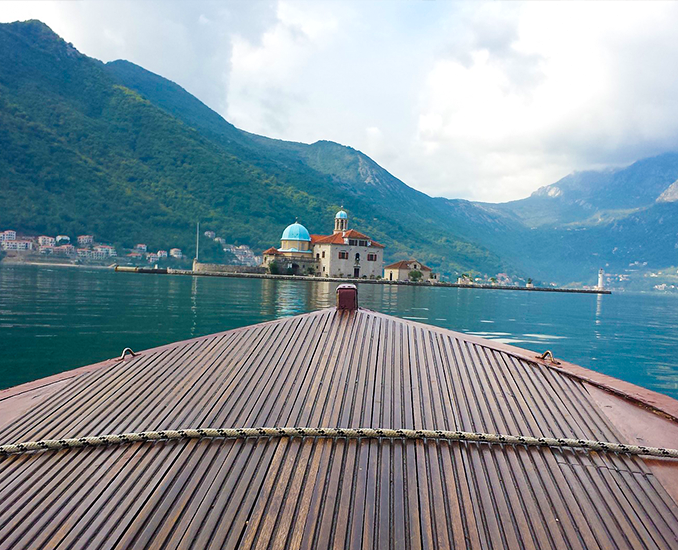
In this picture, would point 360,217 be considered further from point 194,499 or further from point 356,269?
point 194,499

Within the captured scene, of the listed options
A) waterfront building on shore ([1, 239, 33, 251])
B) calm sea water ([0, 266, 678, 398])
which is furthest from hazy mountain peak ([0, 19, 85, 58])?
calm sea water ([0, 266, 678, 398])

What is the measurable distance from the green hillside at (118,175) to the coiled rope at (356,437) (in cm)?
12819

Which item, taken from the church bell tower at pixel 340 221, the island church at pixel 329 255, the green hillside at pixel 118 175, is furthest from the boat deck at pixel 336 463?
the green hillside at pixel 118 175

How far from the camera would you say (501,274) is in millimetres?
194125

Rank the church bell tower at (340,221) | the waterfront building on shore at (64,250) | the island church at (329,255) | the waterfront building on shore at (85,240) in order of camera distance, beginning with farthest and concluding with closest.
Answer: the waterfront building on shore at (85,240) → the waterfront building on shore at (64,250) → the church bell tower at (340,221) → the island church at (329,255)

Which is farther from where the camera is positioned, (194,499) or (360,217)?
(360,217)

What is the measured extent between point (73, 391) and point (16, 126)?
150m

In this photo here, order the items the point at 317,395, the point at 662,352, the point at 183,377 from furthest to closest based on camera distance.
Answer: the point at 662,352, the point at 183,377, the point at 317,395

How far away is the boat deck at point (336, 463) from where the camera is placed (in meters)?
3.36

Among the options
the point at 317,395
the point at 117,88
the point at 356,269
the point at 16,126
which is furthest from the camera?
the point at 117,88

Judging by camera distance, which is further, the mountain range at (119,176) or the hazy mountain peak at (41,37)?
the hazy mountain peak at (41,37)

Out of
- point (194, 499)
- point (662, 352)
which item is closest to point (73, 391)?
point (194, 499)

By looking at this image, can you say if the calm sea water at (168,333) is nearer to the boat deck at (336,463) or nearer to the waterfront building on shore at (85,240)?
the boat deck at (336,463)

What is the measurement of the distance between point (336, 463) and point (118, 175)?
497 ft
